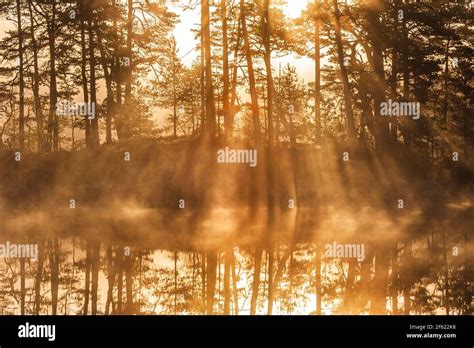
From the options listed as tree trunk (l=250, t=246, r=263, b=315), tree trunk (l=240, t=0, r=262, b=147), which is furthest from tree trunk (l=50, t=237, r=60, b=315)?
tree trunk (l=240, t=0, r=262, b=147)

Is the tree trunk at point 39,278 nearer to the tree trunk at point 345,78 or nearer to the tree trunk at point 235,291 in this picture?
the tree trunk at point 235,291

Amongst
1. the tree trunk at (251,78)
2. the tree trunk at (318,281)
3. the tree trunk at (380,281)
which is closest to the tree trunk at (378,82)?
the tree trunk at (251,78)

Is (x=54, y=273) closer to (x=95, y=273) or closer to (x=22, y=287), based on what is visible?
(x=95, y=273)

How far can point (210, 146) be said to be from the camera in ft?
103

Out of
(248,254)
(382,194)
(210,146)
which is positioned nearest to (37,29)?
(210,146)

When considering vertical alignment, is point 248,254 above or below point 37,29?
below

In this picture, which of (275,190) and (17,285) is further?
(275,190)

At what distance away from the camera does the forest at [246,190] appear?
11.5m
